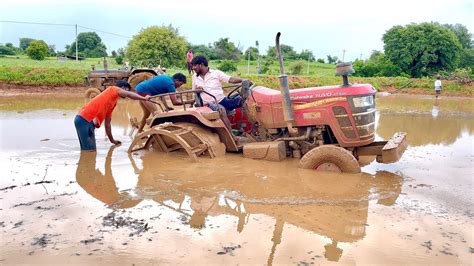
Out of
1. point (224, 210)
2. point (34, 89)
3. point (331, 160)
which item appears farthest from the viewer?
point (34, 89)

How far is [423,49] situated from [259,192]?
40.1 meters

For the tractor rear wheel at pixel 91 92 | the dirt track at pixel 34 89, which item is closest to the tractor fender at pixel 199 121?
the tractor rear wheel at pixel 91 92

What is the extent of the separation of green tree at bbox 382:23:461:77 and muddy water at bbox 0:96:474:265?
36769mm

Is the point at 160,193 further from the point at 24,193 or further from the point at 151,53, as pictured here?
the point at 151,53

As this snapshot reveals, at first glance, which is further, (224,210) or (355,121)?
(355,121)

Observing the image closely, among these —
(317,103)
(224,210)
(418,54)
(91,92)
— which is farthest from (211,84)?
(418,54)

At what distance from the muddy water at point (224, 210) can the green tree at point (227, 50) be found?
45.8m

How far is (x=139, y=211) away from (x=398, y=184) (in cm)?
326

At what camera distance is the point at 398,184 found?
5.24m

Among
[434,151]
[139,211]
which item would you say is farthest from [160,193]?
[434,151]

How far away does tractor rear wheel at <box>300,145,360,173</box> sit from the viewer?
527 cm

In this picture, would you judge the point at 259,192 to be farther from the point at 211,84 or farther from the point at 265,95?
the point at 211,84

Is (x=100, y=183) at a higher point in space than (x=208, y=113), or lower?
lower

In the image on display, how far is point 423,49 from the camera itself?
39.6 meters
